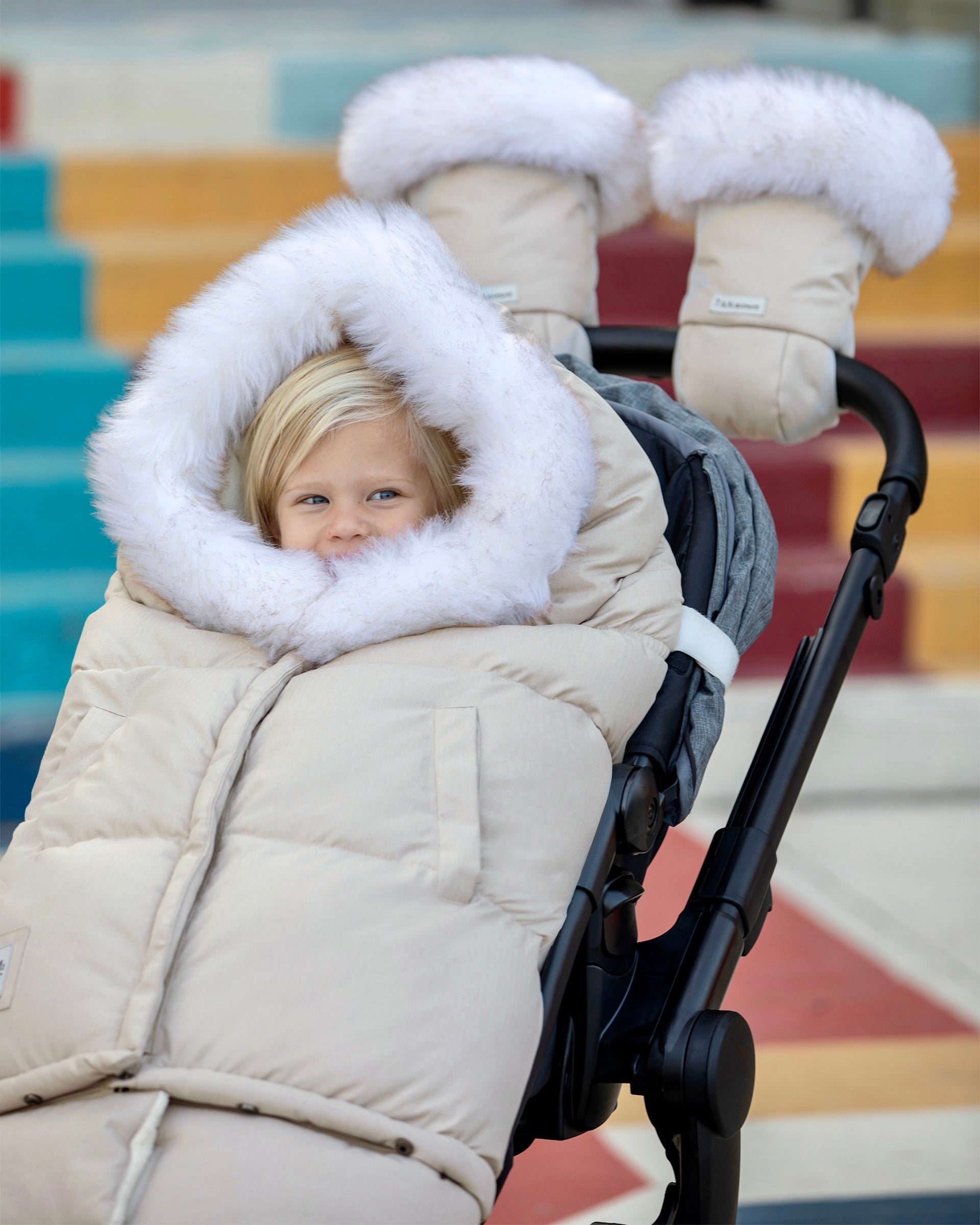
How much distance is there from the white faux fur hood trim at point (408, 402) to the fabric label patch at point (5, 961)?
0.89ft

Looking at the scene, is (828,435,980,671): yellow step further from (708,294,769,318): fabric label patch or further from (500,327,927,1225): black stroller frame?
(500,327,927,1225): black stroller frame

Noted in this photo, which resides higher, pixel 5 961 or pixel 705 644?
pixel 705 644

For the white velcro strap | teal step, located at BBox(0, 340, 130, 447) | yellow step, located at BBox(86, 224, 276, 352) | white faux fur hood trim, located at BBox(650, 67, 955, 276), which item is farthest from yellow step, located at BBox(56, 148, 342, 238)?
the white velcro strap

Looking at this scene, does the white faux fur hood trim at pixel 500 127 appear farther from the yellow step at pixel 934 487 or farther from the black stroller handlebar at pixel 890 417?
the yellow step at pixel 934 487

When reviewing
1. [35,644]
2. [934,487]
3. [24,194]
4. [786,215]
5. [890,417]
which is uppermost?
[786,215]

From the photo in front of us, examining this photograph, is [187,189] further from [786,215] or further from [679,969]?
[679,969]

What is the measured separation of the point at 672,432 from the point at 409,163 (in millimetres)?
430

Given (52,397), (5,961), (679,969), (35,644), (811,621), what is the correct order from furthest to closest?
(52,397), (811,621), (35,644), (679,969), (5,961)

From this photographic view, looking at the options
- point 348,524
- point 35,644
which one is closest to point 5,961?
point 348,524

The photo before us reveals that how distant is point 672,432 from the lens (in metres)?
1.28

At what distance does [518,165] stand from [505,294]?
134mm

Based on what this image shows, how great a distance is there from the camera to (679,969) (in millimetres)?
1101

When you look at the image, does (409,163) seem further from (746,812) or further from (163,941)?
(163,941)

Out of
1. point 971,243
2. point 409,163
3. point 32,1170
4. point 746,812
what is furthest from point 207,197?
point 32,1170
